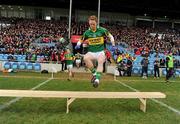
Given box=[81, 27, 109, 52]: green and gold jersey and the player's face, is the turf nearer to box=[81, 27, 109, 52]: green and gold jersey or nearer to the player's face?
box=[81, 27, 109, 52]: green and gold jersey

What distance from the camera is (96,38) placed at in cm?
1131

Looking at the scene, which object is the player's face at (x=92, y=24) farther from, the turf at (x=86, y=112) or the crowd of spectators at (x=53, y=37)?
the crowd of spectators at (x=53, y=37)

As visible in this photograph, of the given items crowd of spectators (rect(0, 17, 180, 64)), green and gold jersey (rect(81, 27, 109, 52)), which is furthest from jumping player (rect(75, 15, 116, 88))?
crowd of spectators (rect(0, 17, 180, 64))

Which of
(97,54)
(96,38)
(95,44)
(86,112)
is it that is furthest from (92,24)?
(86,112)

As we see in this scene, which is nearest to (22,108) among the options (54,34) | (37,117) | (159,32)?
(37,117)

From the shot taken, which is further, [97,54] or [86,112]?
[97,54]

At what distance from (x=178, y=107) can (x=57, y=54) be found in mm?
23723

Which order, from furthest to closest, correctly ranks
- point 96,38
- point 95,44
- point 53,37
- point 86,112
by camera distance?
point 53,37 → point 95,44 → point 96,38 → point 86,112

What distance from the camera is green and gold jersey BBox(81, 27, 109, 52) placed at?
444 inches

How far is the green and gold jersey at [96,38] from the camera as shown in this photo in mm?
11289

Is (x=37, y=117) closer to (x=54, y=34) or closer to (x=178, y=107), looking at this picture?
(x=178, y=107)

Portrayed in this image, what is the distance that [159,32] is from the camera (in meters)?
55.4

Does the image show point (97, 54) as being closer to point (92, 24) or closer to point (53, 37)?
point (92, 24)

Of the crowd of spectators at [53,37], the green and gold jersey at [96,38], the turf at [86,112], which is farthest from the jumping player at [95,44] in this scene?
the crowd of spectators at [53,37]
